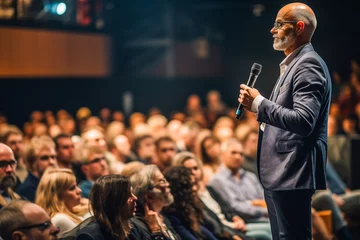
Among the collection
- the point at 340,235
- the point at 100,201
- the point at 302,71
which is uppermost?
the point at 302,71

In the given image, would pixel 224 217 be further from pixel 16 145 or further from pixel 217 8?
pixel 217 8

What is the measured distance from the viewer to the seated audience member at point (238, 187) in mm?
5590

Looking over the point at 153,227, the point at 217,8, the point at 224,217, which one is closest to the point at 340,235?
the point at 224,217

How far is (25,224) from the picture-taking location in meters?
2.52

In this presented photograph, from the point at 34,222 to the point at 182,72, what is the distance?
1143cm

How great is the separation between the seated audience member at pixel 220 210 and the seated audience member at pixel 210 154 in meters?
0.87

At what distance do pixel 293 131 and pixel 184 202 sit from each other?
1715mm

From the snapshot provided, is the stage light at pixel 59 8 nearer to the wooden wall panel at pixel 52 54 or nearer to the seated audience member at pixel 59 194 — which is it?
the wooden wall panel at pixel 52 54

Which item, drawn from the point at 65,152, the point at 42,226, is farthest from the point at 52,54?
the point at 42,226

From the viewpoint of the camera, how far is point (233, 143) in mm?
5957

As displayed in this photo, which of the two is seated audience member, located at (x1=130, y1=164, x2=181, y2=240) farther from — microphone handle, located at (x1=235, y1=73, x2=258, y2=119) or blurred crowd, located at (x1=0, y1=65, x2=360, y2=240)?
microphone handle, located at (x1=235, y1=73, x2=258, y2=119)

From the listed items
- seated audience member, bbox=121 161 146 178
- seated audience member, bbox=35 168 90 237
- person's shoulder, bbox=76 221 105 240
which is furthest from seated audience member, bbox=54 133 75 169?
person's shoulder, bbox=76 221 105 240

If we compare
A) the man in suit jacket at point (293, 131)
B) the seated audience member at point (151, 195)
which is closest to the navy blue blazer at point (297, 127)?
the man in suit jacket at point (293, 131)

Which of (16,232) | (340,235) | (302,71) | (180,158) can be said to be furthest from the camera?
(340,235)
